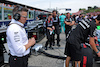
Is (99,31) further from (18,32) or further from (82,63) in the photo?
(18,32)

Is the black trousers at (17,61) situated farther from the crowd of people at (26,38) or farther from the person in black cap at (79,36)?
the person in black cap at (79,36)

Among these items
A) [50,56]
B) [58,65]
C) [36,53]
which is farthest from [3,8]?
[58,65]

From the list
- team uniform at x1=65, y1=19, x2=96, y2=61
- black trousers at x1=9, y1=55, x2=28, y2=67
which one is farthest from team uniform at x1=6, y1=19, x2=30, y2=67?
team uniform at x1=65, y1=19, x2=96, y2=61

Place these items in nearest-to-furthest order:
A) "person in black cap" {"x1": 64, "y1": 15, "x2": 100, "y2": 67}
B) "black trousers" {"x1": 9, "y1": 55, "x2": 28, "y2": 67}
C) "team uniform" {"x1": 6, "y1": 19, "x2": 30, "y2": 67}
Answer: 1. "team uniform" {"x1": 6, "y1": 19, "x2": 30, "y2": 67}
2. "black trousers" {"x1": 9, "y1": 55, "x2": 28, "y2": 67}
3. "person in black cap" {"x1": 64, "y1": 15, "x2": 100, "y2": 67}

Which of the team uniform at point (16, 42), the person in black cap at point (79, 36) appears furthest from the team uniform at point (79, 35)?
the team uniform at point (16, 42)

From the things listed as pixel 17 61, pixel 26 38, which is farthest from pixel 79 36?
pixel 17 61

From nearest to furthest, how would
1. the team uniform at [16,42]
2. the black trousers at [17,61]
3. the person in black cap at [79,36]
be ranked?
1. the team uniform at [16,42]
2. the black trousers at [17,61]
3. the person in black cap at [79,36]

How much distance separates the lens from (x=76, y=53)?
252cm

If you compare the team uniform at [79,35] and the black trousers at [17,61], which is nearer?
the black trousers at [17,61]

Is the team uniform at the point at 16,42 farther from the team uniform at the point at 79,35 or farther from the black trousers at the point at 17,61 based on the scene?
the team uniform at the point at 79,35

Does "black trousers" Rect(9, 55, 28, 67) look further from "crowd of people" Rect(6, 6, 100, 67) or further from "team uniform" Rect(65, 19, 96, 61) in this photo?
"team uniform" Rect(65, 19, 96, 61)

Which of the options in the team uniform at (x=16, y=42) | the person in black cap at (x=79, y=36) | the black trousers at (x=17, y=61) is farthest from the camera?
the person in black cap at (x=79, y=36)

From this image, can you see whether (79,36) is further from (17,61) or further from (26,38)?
(17,61)

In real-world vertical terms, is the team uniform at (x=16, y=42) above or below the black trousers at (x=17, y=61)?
above
